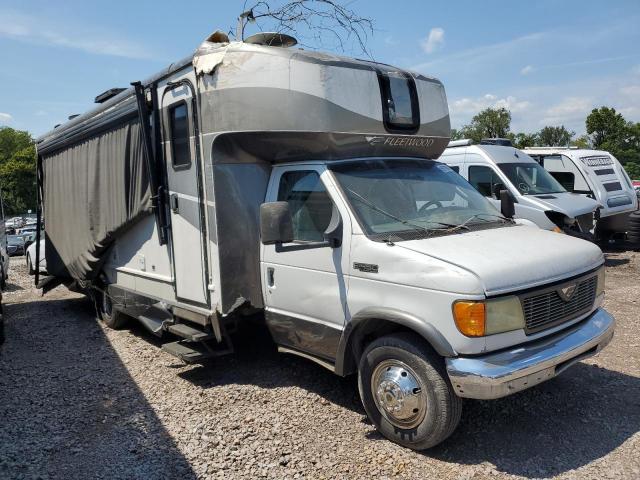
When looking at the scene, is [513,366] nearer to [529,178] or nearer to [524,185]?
[524,185]

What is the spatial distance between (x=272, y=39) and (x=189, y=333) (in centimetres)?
294

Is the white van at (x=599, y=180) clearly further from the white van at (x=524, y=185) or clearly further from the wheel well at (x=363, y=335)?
the wheel well at (x=363, y=335)

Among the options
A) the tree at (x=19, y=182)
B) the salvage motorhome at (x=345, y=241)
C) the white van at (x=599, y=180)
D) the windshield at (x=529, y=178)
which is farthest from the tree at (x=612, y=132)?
the tree at (x=19, y=182)

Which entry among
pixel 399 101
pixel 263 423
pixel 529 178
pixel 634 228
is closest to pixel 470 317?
pixel 263 423

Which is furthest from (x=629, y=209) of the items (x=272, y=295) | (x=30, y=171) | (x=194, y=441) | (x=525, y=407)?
(x=30, y=171)

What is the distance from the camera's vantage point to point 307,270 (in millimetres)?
4629

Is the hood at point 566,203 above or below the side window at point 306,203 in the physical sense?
below

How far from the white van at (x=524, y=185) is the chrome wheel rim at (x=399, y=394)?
659 centimetres

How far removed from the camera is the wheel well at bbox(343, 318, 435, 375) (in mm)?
4160

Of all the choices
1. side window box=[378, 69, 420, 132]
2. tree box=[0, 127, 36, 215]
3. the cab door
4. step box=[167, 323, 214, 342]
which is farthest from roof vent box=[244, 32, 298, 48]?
tree box=[0, 127, 36, 215]

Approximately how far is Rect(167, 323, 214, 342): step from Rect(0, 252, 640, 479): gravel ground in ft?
1.49

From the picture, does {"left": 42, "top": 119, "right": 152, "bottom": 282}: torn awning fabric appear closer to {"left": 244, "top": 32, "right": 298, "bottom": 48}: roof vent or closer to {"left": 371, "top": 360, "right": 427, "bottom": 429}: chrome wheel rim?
{"left": 244, "top": 32, "right": 298, "bottom": 48}: roof vent

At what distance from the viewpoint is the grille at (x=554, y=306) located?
3.77 metres

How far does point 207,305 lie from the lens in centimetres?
532
